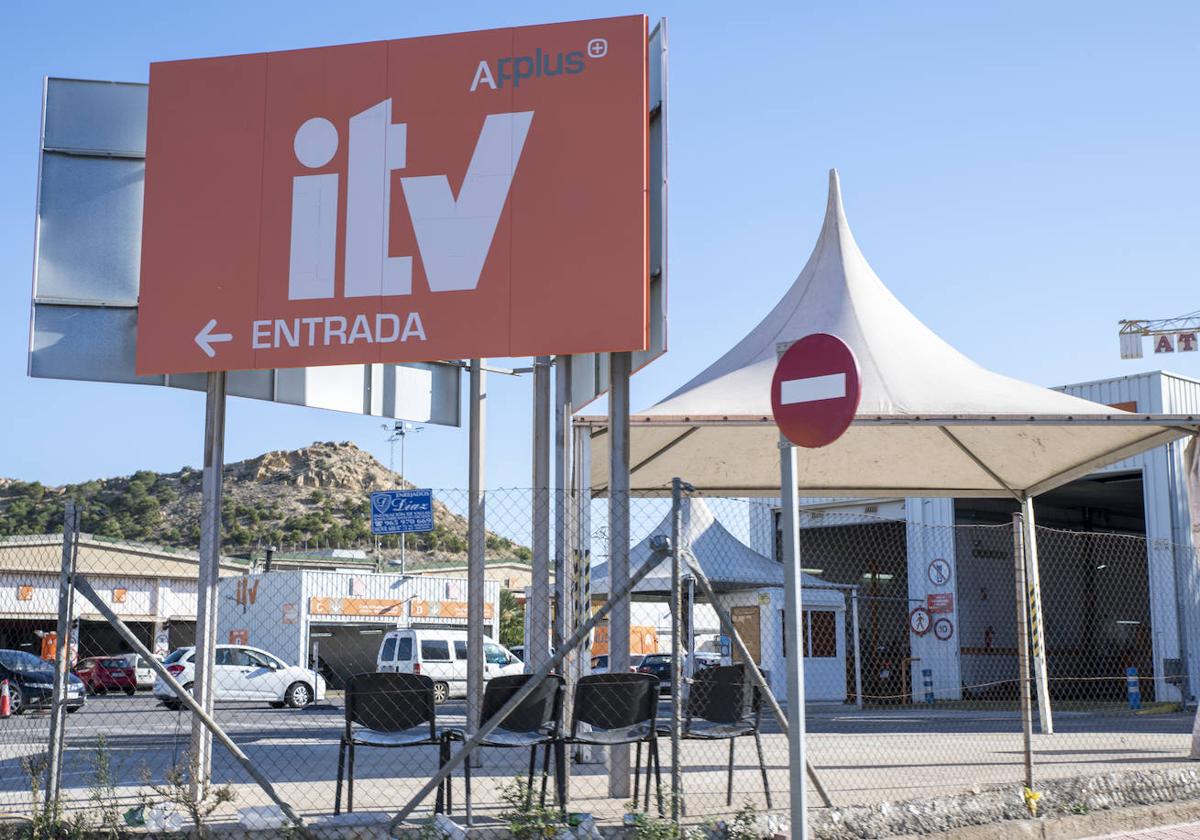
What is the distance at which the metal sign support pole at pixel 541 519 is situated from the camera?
10727 millimetres

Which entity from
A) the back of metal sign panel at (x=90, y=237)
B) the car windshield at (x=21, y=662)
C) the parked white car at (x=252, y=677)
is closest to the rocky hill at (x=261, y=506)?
the parked white car at (x=252, y=677)

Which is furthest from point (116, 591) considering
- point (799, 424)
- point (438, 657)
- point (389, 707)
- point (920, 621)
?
point (799, 424)

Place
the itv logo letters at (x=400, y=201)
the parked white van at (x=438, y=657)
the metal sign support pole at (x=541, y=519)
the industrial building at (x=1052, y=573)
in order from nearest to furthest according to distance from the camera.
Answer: the itv logo letters at (x=400, y=201) < the metal sign support pole at (x=541, y=519) < the industrial building at (x=1052, y=573) < the parked white van at (x=438, y=657)

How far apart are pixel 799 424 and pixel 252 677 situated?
2376 centimetres

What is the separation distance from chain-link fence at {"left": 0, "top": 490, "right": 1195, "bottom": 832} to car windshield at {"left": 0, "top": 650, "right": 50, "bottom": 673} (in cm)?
7

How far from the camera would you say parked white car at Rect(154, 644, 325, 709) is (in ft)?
87.7

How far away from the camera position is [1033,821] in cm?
852

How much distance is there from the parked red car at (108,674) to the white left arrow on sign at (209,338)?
28.6 meters

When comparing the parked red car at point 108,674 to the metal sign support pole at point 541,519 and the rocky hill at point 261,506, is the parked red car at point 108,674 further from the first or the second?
the rocky hill at point 261,506

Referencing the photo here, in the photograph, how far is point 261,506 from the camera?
103 meters

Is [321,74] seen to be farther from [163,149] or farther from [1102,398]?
[1102,398]

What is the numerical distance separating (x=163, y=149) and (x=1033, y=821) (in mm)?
8515

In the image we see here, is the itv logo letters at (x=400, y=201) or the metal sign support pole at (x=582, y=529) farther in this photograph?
the metal sign support pole at (x=582, y=529)

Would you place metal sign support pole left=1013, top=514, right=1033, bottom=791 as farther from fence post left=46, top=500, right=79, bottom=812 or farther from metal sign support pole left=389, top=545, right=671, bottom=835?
fence post left=46, top=500, right=79, bottom=812
